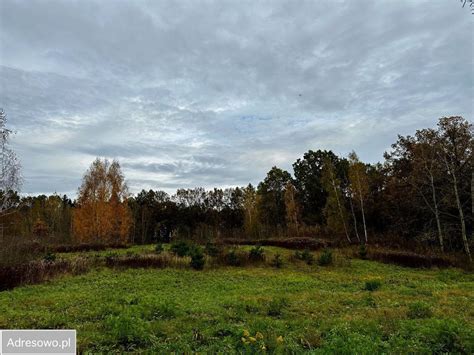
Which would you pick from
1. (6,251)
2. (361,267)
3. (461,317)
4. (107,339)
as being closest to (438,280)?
(361,267)

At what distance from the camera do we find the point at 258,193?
58.4 metres

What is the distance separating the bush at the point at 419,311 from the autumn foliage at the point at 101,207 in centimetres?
3396

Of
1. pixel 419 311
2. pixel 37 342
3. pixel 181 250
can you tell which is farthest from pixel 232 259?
pixel 37 342

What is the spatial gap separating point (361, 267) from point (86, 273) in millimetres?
14774

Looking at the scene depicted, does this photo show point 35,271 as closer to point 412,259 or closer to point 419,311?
point 419,311

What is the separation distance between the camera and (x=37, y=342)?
5.15 metres

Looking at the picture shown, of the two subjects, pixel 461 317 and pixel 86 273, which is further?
pixel 86 273

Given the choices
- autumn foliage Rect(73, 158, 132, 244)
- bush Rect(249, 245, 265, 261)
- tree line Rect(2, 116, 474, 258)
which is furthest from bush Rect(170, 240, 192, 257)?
autumn foliage Rect(73, 158, 132, 244)

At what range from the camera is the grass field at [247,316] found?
17.4ft

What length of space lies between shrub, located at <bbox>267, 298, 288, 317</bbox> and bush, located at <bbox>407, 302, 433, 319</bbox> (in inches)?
113

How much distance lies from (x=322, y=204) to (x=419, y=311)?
1674 inches

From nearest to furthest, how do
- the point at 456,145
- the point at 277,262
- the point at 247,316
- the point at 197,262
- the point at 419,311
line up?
the point at 247,316 → the point at 419,311 → the point at 197,262 → the point at 277,262 → the point at 456,145

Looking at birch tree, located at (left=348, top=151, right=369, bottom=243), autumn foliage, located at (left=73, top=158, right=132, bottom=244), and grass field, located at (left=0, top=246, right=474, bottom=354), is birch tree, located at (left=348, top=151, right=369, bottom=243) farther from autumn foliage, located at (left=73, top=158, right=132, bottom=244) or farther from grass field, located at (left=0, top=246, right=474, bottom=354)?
autumn foliage, located at (left=73, top=158, right=132, bottom=244)

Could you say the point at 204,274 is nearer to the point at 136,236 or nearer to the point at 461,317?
the point at 461,317
